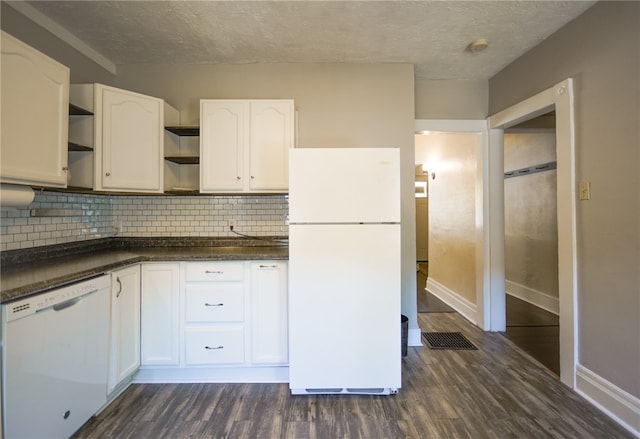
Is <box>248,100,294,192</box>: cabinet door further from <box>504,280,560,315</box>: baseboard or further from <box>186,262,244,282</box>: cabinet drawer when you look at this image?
<box>504,280,560,315</box>: baseboard

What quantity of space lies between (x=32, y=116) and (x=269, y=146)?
54.8 inches

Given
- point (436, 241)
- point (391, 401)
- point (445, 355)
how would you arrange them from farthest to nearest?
point (436, 241) < point (445, 355) < point (391, 401)

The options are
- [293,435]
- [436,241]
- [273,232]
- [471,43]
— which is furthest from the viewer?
[436,241]

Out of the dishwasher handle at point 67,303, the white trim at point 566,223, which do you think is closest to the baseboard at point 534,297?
the white trim at point 566,223

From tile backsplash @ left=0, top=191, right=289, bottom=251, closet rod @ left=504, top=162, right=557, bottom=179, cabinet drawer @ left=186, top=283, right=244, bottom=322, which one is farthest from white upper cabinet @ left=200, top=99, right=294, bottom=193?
closet rod @ left=504, top=162, right=557, bottom=179

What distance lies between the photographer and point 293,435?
5.27ft

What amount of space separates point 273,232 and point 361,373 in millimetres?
1365

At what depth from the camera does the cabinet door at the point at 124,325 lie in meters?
1.83

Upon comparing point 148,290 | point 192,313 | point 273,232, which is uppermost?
point 273,232

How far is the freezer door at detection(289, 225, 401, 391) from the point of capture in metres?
1.89

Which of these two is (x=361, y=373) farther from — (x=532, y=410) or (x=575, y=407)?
(x=575, y=407)

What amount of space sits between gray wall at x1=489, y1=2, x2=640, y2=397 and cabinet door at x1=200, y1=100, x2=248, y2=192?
2.37m

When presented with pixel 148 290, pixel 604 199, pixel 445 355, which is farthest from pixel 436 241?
pixel 148 290

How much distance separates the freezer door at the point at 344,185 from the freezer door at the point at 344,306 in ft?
0.30
